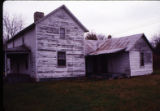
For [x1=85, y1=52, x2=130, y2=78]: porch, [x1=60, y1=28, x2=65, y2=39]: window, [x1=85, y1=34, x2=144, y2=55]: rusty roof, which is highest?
[x1=60, y1=28, x2=65, y2=39]: window

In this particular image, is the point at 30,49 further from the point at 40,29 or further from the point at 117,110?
the point at 117,110

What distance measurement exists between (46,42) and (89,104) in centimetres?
1055

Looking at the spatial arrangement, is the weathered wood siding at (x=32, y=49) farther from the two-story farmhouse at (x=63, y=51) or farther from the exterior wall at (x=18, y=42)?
the exterior wall at (x=18, y=42)

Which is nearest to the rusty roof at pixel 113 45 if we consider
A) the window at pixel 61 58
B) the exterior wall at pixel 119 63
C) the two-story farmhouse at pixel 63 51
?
the two-story farmhouse at pixel 63 51

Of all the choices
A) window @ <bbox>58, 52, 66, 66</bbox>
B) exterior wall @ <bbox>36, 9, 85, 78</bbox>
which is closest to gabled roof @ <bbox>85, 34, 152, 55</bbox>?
exterior wall @ <bbox>36, 9, 85, 78</bbox>

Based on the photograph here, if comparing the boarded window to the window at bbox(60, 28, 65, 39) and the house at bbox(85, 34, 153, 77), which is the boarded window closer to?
the house at bbox(85, 34, 153, 77)

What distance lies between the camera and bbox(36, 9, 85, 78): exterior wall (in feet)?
53.1

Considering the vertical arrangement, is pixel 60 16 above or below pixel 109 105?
above

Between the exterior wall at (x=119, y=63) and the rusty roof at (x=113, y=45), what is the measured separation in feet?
3.10

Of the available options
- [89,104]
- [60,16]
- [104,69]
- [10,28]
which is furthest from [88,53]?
[10,28]

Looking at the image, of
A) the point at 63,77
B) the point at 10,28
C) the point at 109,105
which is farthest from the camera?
the point at 10,28

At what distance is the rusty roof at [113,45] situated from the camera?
1928 cm

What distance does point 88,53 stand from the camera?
21.8 meters

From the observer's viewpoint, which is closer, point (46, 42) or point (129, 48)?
point (46, 42)
